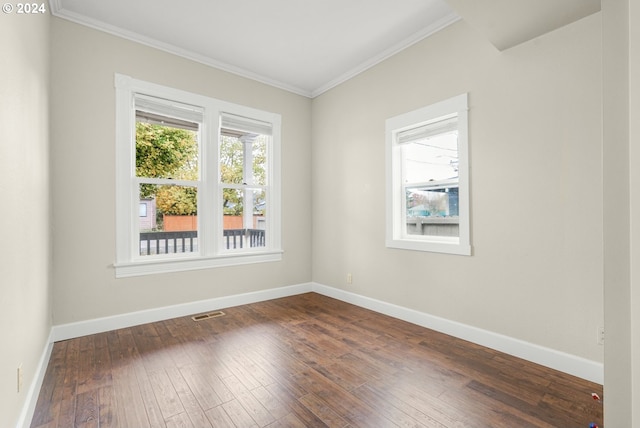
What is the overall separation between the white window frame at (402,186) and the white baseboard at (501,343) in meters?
0.70

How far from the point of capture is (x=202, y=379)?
220cm

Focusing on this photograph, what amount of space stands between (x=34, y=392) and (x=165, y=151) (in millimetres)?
2470

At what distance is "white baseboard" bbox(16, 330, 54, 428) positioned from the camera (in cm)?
164

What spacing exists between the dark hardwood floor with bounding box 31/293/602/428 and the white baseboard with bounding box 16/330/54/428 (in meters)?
0.04

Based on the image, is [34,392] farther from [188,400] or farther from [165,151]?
[165,151]

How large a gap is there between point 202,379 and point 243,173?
266 cm

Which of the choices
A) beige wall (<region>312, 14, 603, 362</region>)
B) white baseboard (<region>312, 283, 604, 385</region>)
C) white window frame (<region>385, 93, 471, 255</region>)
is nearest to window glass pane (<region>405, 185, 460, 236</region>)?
white window frame (<region>385, 93, 471, 255</region>)

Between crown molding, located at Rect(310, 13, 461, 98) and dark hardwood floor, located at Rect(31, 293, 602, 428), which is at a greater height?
crown molding, located at Rect(310, 13, 461, 98)

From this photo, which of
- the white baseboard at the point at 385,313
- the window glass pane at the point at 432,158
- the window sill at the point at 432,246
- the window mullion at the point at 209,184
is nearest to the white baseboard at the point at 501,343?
the white baseboard at the point at 385,313

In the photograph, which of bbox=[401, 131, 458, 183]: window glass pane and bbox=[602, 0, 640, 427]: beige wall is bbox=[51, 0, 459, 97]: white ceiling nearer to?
bbox=[401, 131, 458, 183]: window glass pane

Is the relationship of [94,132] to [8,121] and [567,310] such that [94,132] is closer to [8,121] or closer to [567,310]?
[8,121]

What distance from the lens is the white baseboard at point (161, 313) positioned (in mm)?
2898

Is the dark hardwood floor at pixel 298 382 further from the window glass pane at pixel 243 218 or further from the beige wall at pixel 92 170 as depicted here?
the window glass pane at pixel 243 218

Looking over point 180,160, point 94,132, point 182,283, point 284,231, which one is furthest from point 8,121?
point 284,231
